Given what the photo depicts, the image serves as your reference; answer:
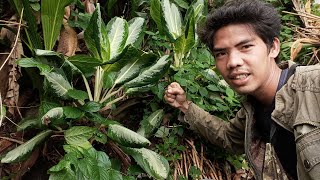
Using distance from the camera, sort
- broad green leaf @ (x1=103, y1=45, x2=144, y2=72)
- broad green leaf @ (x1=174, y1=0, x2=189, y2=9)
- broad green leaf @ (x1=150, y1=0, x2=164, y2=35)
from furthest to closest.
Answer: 1. broad green leaf @ (x1=174, y1=0, x2=189, y2=9)
2. broad green leaf @ (x1=150, y1=0, x2=164, y2=35)
3. broad green leaf @ (x1=103, y1=45, x2=144, y2=72)

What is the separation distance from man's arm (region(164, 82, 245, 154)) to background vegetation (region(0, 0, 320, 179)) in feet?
0.18

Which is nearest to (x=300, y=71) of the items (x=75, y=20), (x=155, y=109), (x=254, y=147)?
(x=254, y=147)

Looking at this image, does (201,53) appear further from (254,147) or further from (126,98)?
(254,147)

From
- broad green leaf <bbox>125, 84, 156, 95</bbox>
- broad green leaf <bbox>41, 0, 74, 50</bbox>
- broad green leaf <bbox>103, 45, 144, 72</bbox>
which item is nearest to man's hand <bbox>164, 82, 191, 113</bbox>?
broad green leaf <bbox>125, 84, 156, 95</bbox>

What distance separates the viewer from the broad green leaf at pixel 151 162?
165 cm

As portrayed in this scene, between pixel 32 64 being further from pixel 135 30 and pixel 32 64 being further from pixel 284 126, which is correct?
pixel 284 126

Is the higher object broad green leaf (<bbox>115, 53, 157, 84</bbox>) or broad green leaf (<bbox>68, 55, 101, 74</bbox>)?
broad green leaf (<bbox>68, 55, 101, 74</bbox>)

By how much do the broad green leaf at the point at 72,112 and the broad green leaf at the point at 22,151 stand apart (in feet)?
0.57

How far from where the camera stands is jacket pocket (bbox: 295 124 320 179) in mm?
1398

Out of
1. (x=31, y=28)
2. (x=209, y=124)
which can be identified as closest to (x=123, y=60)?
(x=31, y=28)

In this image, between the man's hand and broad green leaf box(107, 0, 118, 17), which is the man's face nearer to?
the man's hand

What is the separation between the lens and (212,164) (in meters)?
2.01

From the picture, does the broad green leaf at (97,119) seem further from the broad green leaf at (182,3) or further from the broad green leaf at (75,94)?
the broad green leaf at (182,3)

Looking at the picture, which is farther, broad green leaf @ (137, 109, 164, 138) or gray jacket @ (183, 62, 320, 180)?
broad green leaf @ (137, 109, 164, 138)
